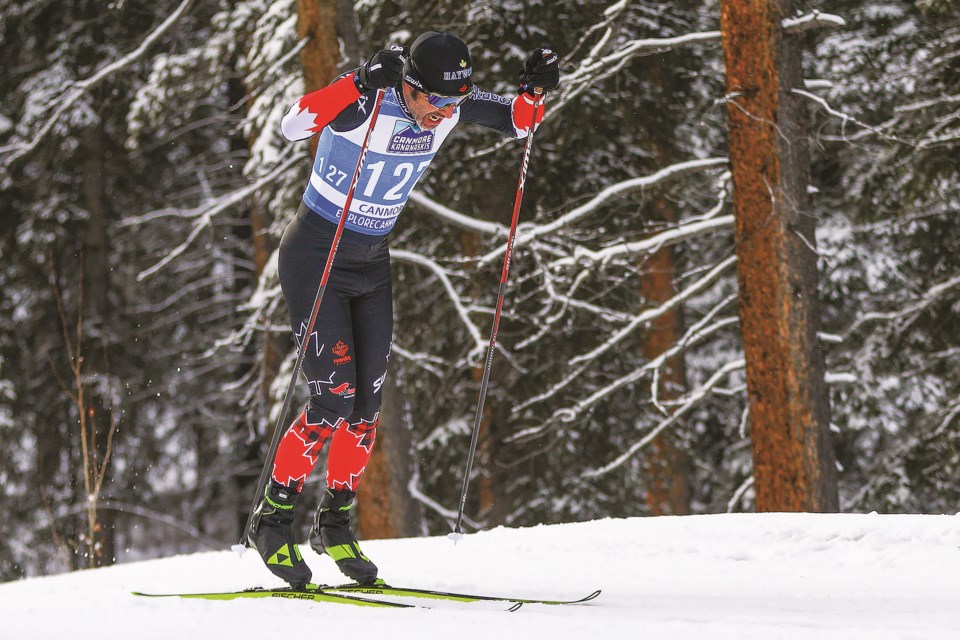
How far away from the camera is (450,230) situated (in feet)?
37.8

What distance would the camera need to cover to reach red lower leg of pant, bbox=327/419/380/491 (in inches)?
192

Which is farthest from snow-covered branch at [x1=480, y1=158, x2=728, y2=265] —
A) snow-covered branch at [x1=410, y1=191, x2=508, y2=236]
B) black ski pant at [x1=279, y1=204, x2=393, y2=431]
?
black ski pant at [x1=279, y1=204, x2=393, y2=431]

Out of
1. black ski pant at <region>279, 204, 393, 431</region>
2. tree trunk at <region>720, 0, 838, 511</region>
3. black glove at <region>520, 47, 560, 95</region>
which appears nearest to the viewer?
black ski pant at <region>279, 204, 393, 431</region>

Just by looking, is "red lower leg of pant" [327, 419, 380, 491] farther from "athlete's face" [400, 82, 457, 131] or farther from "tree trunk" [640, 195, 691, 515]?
"tree trunk" [640, 195, 691, 515]

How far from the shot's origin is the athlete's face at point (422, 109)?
14.6 feet

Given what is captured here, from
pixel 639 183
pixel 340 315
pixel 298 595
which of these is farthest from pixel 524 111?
pixel 639 183

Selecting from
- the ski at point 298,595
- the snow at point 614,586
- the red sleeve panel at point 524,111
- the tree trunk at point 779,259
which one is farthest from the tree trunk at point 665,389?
the ski at point 298,595

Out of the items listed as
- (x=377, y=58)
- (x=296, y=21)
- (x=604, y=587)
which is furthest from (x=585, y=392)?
(x=377, y=58)

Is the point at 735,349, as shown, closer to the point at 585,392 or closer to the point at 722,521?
the point at 585,392

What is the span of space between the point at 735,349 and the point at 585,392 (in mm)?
4143

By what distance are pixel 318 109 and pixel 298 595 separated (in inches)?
79.3

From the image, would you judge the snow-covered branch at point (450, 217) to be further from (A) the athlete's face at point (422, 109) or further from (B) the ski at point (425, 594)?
(B) the ski at point (425, 594)

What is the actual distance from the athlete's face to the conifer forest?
344 cm

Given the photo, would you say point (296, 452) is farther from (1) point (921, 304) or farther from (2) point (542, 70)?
(1) point (921, 304)
